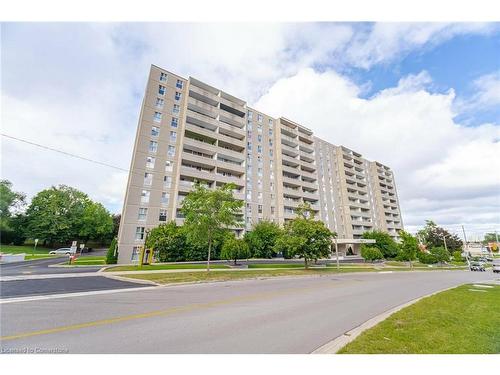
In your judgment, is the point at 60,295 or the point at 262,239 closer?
the point at 60,295

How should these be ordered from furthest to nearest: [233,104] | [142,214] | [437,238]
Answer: [437,238] → [233,104] → [142,214]

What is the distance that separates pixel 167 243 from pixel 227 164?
17.5 m

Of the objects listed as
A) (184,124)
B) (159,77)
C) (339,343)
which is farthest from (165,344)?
(159,77)

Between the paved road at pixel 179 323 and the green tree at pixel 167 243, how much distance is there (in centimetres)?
1952

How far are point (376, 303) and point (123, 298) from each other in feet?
35.1

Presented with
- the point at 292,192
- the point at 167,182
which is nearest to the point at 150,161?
the point at 167,182

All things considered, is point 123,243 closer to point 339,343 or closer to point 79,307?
point 79,307

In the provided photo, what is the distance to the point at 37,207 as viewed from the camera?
4812cm

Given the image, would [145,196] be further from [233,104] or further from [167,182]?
[233,104]

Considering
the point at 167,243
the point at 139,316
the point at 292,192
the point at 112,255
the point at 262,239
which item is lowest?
the point at 139,316

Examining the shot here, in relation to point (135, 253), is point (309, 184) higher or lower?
higher

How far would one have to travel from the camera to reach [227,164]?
40.1 metres

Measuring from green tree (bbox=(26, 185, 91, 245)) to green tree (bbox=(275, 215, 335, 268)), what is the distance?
50.3m

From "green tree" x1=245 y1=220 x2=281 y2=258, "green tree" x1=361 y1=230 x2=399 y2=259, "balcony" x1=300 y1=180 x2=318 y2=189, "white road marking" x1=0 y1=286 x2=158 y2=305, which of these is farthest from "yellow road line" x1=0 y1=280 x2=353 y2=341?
"green tree" x1=361 y1=230 x2=399 y2=259
